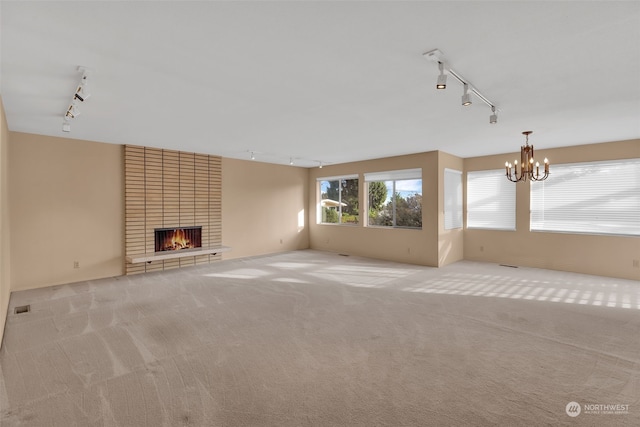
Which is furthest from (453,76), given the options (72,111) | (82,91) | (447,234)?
(447,234)

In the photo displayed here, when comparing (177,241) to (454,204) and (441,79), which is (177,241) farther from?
(454,204)

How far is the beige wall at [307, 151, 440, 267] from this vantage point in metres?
6.70

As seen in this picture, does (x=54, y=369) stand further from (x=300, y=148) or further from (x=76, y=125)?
(x=300, y=148)

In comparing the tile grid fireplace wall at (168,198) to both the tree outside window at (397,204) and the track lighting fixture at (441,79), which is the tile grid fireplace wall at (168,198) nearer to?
the tree outside window at (397,204)

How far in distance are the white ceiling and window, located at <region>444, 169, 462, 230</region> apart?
2.40 meters

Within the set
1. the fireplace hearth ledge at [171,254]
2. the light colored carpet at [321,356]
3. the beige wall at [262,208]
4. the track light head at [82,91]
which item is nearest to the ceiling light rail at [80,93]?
the track light head at [82,91]

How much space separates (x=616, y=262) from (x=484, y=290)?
2.96m

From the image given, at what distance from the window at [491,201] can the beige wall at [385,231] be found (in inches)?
55.4

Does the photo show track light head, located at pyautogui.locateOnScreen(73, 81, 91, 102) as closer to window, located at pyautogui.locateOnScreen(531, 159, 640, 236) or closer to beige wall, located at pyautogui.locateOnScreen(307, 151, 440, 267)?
beige wall, located at pyautogui.locateOnScreen(307, 151, 440, 267)

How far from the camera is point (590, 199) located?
231 inches

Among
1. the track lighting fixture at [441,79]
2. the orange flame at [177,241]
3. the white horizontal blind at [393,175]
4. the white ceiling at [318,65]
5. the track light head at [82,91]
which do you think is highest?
the white ceiling at [318,65]

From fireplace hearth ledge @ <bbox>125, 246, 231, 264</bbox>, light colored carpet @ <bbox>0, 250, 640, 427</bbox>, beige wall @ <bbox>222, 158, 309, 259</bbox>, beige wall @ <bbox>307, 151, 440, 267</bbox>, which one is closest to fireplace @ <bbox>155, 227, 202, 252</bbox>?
fireplace hearth ledge @ <bbox>125, 246, 231, 264</bbox>

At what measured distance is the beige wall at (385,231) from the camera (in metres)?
6.70

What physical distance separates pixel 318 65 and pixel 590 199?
624cm
